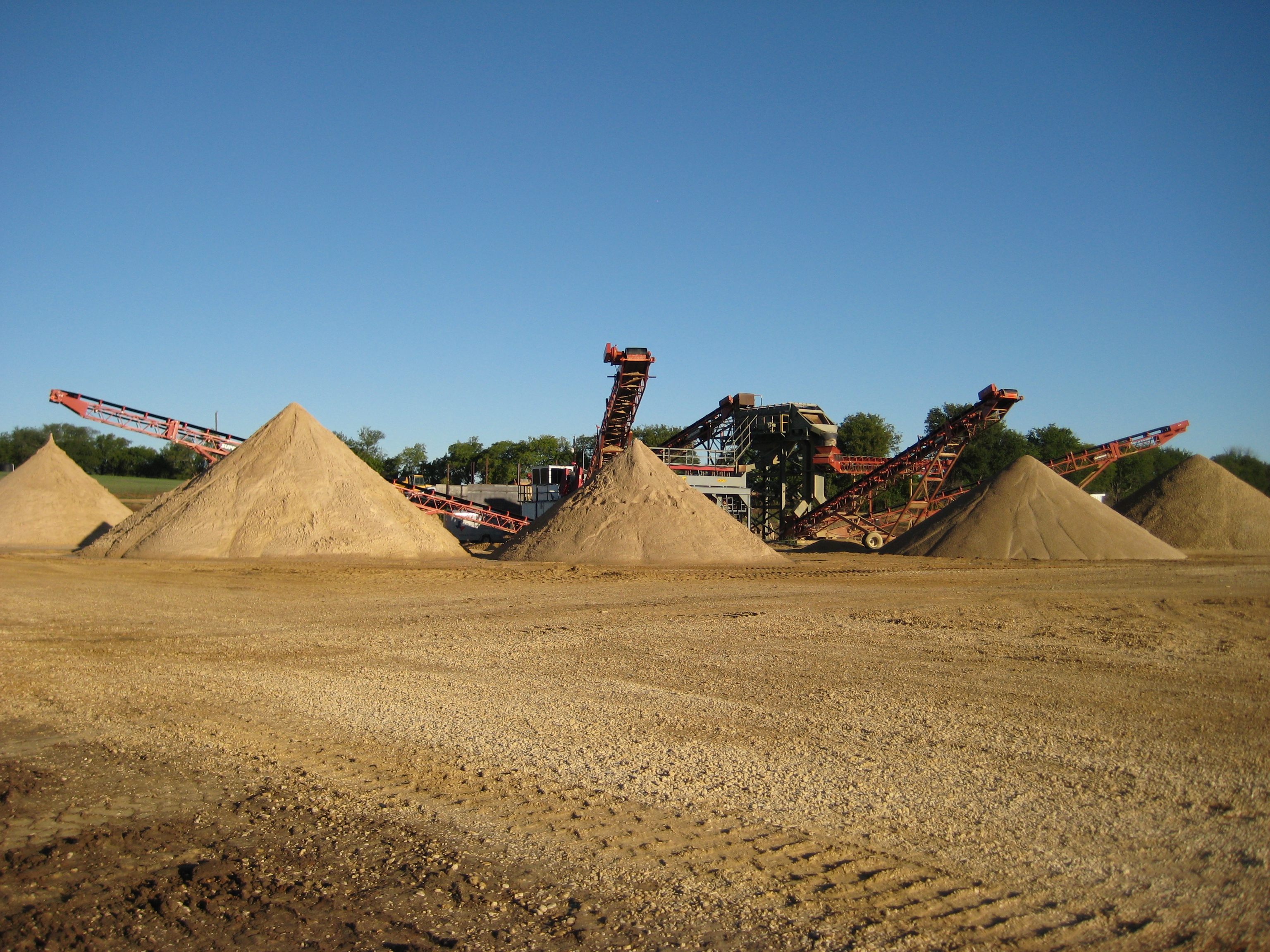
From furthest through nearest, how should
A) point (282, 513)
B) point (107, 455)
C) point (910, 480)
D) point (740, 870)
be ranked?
point (107, 455) → point (910, 480) → point (282, 513) → point (740, 870)

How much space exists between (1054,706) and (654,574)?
13.4 m

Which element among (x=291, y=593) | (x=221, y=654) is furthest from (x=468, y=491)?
(x=221, y=654)

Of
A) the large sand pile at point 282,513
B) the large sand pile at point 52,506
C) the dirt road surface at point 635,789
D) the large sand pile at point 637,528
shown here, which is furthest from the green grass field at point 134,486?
the dirt road surface at point 635,789

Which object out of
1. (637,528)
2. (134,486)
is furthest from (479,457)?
(637,528)

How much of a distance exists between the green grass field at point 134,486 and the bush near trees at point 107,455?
8.80 meters

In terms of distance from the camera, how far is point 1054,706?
7.01 meters

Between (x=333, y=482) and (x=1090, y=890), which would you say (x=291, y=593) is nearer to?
(x=333, y=482)

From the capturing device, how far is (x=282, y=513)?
23266 millimetres

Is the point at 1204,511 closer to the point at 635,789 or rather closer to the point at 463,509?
the point at 463,509

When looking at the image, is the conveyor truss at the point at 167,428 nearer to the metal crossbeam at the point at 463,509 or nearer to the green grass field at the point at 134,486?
the metal crossbeam at the point at 463,509

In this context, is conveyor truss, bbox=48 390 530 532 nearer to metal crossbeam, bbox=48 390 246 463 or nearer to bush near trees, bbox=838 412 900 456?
metal crossbeam, bbox=48 390 246 463

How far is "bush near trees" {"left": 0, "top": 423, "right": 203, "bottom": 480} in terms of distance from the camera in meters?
84.4

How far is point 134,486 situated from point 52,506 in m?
41.6

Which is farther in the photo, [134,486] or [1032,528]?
[134,486]
